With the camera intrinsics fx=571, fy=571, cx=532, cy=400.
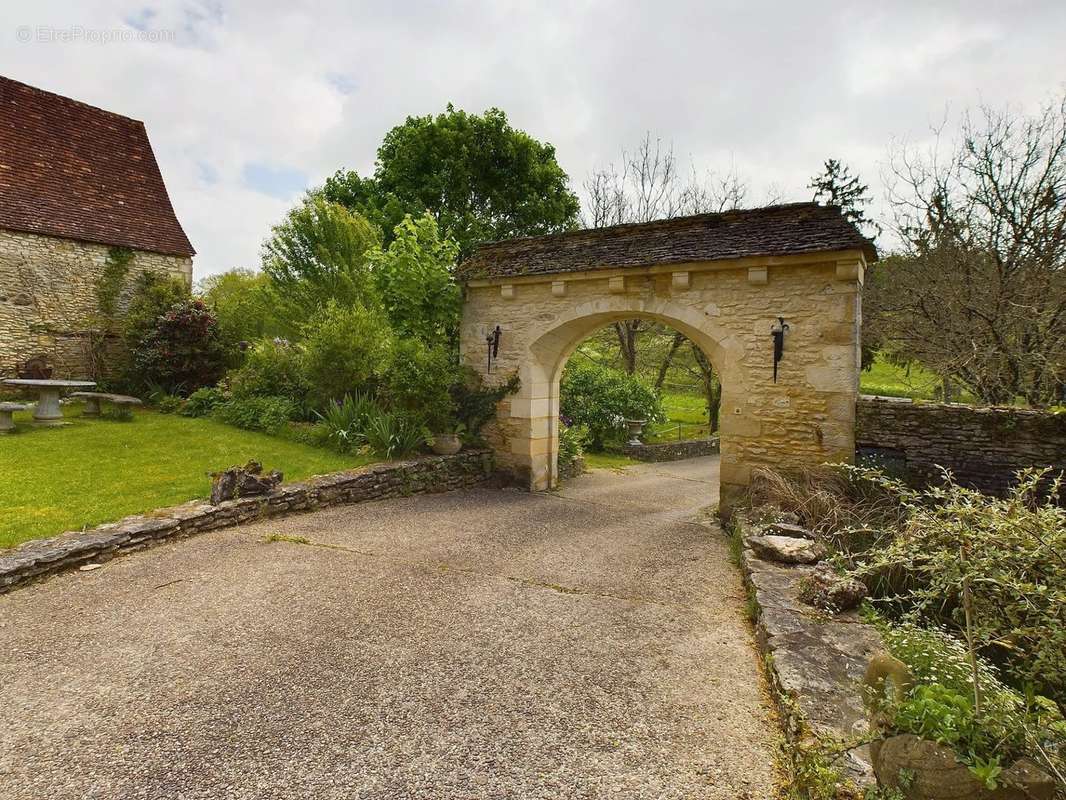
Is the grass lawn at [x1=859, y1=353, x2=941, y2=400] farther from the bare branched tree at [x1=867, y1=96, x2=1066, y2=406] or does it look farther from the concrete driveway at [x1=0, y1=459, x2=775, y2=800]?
the concrete driveway at [x1=0, y1=459, x2=775, y2=800]

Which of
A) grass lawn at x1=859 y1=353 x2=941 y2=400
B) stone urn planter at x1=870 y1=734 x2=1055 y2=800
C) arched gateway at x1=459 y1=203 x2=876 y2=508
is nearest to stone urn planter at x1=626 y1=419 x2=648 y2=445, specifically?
grass lawn at x1=859 y1=353 x2=941 y2=400

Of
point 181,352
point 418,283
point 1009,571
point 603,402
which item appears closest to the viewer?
point 1009,571

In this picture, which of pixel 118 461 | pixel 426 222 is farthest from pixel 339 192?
pixel 118 461

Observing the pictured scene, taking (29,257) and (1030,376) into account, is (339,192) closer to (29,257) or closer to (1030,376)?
(29,257)

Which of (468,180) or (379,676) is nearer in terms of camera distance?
(379,676)

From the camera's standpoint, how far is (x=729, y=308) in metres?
7.69

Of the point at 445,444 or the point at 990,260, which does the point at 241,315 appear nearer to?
the point at 445,444

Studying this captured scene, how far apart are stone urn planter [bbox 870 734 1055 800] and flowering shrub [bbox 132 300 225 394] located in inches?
572

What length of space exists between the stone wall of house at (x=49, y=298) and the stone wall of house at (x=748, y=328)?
1105 centimetres

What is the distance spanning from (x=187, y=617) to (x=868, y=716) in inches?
175

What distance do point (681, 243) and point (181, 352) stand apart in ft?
37.2

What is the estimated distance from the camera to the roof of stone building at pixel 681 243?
23.3ft

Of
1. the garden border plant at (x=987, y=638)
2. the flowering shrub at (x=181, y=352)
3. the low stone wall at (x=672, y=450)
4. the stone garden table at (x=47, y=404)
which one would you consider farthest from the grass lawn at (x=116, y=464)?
the low stone wall at (x=672, y=450)

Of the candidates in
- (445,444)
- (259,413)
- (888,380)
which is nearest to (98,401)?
(259,413)
